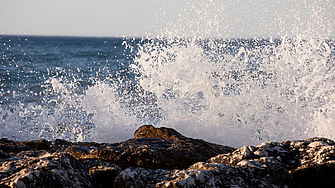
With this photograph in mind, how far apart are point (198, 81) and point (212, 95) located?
495 mm

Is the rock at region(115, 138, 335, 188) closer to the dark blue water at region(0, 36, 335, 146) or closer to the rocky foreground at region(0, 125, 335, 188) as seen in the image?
the rocky foreground at region(0, 125, 335, 188)

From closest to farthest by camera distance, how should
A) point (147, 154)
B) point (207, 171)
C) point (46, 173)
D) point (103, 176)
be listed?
point (46, 173), point (207, 171), point (103, 176), point (147, 154)

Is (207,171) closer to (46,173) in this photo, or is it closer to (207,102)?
(46,173)

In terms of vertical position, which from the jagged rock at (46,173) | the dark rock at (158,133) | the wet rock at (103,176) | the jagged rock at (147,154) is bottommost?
the dark rock at (158,133)

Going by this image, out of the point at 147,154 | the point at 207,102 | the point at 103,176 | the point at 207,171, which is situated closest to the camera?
the point at 207,171

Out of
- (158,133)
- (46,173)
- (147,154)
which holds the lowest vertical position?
(158,133)

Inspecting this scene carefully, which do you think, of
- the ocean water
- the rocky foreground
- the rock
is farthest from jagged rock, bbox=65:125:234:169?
the ocean water

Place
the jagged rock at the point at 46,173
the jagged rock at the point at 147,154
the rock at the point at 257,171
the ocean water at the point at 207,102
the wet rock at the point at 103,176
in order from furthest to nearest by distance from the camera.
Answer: the ocean water at the point at 207,102
the jagged rock at the point at 147,154
the wet rock at the point at 103,176
the rock at the point at 257,171
the jagged rock at the point at 46,173

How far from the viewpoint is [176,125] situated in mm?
5184

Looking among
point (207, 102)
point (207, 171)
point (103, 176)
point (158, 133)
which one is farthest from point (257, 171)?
point (207, 102)

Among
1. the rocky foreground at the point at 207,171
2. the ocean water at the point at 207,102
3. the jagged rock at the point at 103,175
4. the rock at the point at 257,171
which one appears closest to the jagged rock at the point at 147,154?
the rocky foreground at the point at 207,171

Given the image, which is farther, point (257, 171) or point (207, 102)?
point (207, 102)

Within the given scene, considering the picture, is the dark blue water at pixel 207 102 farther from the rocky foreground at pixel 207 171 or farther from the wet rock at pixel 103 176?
the wet rock at pixel 103 176

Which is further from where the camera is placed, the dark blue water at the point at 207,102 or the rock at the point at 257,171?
the dark blue water at the point at 207,102
